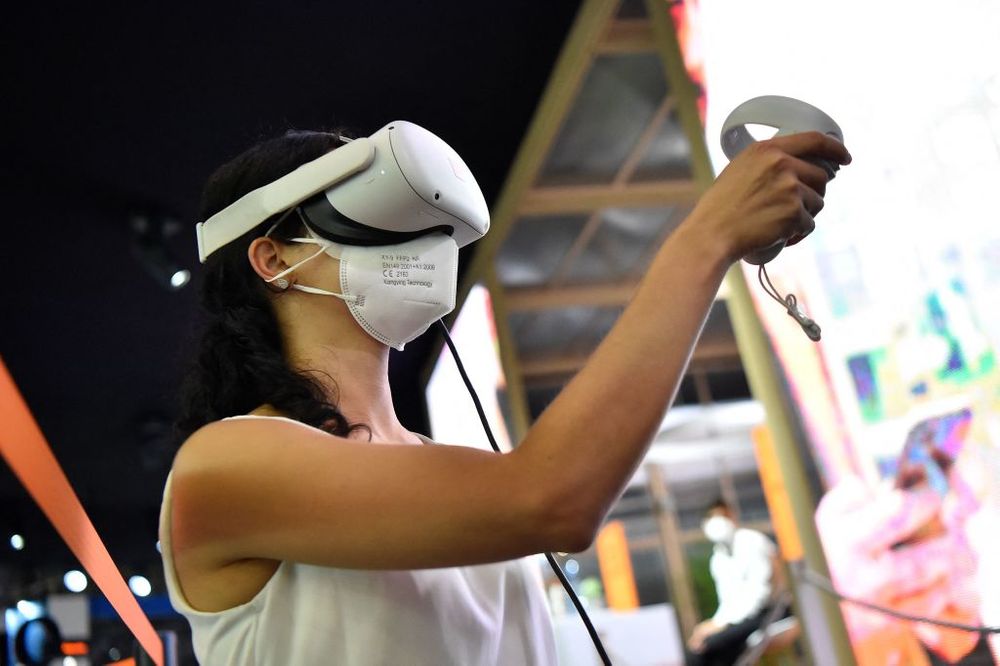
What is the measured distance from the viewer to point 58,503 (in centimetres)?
245

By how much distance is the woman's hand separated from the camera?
0.61 m

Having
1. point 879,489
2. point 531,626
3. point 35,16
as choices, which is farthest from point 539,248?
point 531,626

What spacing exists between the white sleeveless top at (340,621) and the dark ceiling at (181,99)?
2.21 meters

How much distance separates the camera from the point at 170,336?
17.9 ft

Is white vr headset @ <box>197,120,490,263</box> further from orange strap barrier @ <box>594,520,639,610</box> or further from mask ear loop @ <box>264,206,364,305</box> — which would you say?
orange strap barrier @ <box>594,520,639,610</box>

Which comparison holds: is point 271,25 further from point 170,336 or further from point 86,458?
point 86,458

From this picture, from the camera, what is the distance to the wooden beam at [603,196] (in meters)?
3.81

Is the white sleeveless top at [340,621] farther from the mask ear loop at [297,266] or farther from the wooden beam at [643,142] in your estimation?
the wooden beam at [643,142]

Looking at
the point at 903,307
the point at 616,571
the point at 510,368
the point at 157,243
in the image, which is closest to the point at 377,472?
the point at 903,307

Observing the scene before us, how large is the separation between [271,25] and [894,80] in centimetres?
230

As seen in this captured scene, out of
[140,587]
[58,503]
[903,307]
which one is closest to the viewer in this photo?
[903,307]

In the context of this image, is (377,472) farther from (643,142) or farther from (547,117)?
(643,142)

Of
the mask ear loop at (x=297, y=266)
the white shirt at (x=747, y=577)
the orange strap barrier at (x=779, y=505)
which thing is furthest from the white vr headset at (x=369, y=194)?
the white shirt at (x=747, y=577)

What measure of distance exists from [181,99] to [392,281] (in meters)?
2.96
